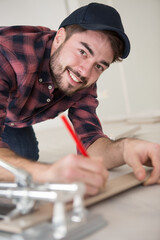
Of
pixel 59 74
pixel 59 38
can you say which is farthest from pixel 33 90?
pixel 59 38

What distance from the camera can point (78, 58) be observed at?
4.88 feet

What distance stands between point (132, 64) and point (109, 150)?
3.19 metres

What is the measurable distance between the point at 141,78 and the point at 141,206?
3.56 meters

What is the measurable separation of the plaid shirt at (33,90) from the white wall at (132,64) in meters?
2.61

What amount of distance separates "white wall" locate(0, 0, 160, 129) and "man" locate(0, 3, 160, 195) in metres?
2.68

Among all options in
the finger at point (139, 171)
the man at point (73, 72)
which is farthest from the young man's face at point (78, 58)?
the finger at point (139, 171)

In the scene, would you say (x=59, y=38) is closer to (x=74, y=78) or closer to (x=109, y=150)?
(x=74, y=78)

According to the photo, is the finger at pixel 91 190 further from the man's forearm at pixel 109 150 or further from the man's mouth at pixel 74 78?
the man's mouth at pixel 74 78

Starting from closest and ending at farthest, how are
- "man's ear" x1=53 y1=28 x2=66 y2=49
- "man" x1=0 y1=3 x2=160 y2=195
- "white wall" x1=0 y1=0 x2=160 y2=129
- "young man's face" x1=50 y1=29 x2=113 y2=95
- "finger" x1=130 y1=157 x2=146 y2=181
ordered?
"finger" x1=130 y1=157 x2=146 y2=181, "man" x1=0 y1=3 x2=160 y2=195, "young man's face" x1=50 y1=29 x2=113 y2=95, "man's ear" x1=53 y1=28 x2=66 y2=49, "white wall" x1=0 y1=0 x2=160 y2=129

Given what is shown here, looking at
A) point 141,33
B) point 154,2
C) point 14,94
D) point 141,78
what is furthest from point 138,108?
point 14,94

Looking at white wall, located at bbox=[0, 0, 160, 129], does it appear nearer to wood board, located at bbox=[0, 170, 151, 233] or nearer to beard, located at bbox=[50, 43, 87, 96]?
beard, located at bbox=[50, 43, 87, 96]

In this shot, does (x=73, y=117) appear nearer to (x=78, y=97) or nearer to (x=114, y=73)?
(x=78, y=97)

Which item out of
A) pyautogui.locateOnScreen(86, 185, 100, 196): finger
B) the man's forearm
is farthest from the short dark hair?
pyautogui.locateOnScreen(86, 185, 100, 196): finger

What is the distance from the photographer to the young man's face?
1.46 meters
